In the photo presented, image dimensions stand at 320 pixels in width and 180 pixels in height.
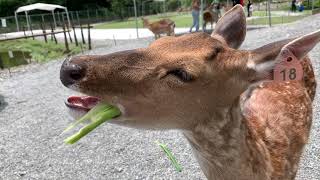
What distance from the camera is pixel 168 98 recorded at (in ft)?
8.05

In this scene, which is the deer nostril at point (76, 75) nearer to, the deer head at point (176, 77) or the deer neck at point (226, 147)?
the deer head at point (176, 77)

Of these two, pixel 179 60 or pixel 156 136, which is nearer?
pixel 179 60

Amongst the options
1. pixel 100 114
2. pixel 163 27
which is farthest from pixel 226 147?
pixel 163 27

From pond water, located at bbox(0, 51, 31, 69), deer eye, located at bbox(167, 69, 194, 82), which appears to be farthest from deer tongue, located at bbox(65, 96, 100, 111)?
pond water, located at bbox(0, 51, 31, 69)

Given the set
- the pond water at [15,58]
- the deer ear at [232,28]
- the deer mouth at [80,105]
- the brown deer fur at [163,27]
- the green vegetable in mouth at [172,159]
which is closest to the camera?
the deer mouth at [80,105]

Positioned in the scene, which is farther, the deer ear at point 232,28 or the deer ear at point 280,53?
the deer ear at point 232,28

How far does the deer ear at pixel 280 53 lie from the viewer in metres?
2.34

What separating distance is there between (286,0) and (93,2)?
3257cm

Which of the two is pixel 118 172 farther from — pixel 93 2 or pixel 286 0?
pixel 93 2

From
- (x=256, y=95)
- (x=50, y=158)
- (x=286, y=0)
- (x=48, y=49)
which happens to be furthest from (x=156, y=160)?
(x=286, y=0)

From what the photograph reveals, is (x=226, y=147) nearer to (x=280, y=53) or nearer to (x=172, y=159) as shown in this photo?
(x=280, y=53)

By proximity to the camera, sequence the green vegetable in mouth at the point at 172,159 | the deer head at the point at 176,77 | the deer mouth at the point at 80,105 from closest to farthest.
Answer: the deer head at the point at 176,77 < the deer mouth at the point at 80,105 < the green vegetable in mouth at the point at 172,159

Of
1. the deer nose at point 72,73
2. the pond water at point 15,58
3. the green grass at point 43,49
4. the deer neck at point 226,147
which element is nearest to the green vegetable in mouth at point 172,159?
the deer neck at point 226,147

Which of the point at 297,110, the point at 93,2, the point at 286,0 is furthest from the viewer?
the point at 93,2
